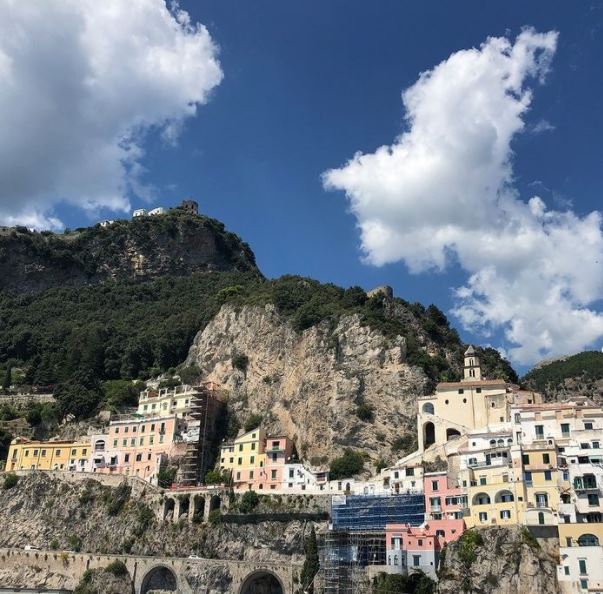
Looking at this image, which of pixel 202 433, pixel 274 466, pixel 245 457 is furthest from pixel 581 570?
pixel 202 433

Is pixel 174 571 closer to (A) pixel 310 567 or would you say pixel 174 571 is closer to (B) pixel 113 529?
(B) pixel 113 529

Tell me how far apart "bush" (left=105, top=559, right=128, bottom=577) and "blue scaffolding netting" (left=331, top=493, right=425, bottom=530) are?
1870cm

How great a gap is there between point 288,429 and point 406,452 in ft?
47.5

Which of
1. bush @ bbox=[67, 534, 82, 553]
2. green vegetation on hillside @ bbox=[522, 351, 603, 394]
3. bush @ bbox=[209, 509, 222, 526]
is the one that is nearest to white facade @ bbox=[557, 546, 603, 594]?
bush @ bbox=[209, 509, 222, 526]

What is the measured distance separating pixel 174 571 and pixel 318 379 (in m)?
25.4

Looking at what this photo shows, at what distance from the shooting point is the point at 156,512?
2687 inches

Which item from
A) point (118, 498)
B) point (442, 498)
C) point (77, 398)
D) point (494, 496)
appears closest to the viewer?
point (494, 496)

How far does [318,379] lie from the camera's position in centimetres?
7912

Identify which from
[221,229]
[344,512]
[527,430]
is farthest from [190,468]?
[221,229]

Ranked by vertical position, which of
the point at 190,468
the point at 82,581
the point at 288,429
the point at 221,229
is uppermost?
the point at 221,229

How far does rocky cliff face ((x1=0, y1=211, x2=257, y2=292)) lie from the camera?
5143 inches

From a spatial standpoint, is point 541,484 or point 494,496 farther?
point 494,496

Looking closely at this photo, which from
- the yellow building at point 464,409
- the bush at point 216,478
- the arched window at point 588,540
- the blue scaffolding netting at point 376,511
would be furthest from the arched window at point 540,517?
the bush at point 216,478

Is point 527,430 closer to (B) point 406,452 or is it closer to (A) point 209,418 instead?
(B) point 406,452
